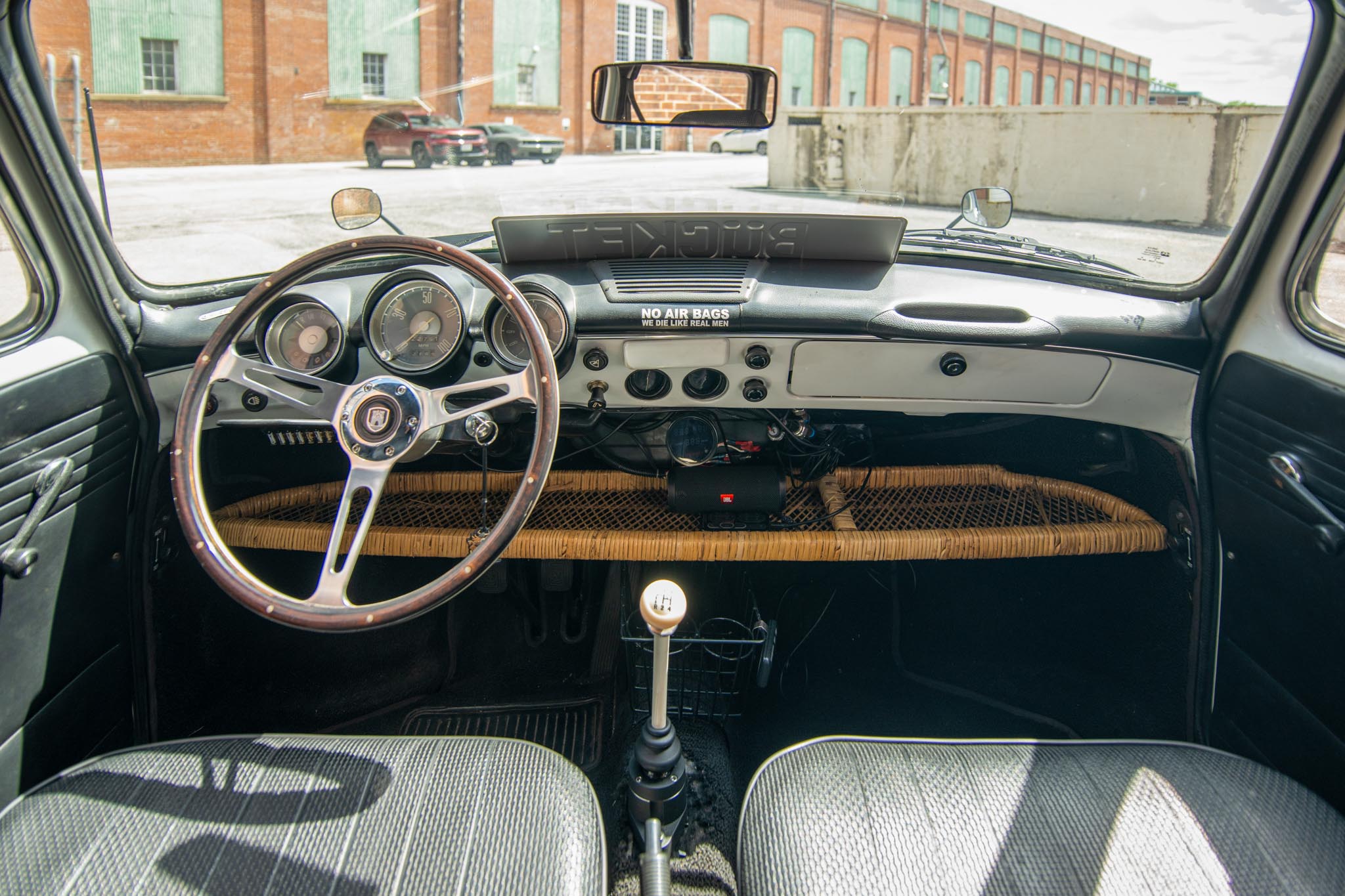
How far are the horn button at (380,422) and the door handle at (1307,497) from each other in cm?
160

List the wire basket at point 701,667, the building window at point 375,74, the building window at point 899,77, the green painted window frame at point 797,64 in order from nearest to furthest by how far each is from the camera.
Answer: the building window at point 375,74 → the green painted window frame at point 797,64 → the wire basket at point 701,667 → the building window at point 899,77

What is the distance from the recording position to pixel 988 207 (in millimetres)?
2225

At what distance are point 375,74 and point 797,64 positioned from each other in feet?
→ 6.46

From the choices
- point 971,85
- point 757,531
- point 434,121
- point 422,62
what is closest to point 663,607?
point 757,531

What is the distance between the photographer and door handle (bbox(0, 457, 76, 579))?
1549 millimetres

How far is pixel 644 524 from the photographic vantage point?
7.47 ft

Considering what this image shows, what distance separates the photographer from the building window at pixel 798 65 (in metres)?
2.59

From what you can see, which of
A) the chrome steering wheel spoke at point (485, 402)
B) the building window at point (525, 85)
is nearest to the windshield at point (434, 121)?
the building window at point (525, 85)

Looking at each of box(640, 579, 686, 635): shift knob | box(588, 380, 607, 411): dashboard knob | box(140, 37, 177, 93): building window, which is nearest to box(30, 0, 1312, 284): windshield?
box(140, 37, 177, 93): building window

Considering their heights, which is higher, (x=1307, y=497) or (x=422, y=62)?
(x=422, y=62)

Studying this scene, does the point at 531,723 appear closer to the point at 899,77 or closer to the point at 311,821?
the point at 311,821

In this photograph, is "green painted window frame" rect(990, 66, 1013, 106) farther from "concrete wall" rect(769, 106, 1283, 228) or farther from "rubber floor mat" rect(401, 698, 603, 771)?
"rubber floor mat" rect(401, 698, 603, 771)

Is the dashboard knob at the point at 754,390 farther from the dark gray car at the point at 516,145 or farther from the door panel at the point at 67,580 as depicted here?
the door panel at the point at 67,580

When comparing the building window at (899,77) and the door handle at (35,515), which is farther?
the building window at (899,77)
